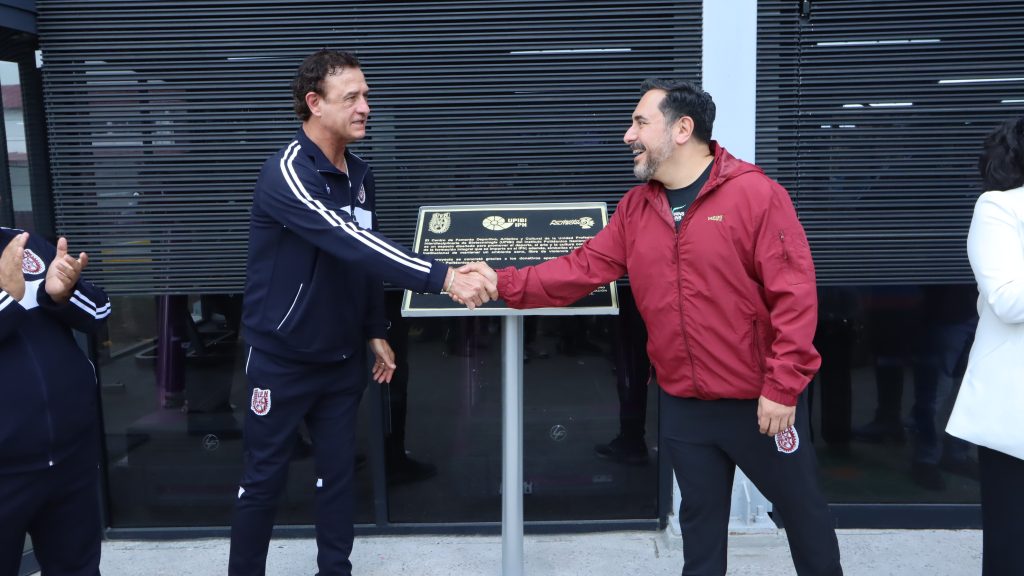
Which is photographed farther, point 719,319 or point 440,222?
point 440,222

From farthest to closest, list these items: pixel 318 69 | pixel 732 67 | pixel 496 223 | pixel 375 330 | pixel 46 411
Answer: pixel 732 67
pixel 375 330
pixel 496 223
pixel 318 69
pixel 46 411

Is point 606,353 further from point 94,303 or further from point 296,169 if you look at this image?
point 94,303

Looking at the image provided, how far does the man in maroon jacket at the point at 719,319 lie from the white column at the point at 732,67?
1.02m

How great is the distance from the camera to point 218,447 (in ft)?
A: 14.5

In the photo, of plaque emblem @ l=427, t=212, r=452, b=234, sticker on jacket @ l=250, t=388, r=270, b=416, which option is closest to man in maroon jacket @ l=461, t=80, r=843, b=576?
plaque emblem @ l=427, t=212, r=452, b=234

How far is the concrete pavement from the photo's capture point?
399 cm

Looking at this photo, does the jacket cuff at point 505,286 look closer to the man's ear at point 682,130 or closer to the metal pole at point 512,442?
the metal pole at point 512,442

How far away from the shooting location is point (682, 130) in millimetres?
2869

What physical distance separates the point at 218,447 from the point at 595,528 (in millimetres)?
2065

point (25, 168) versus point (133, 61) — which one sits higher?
point (133, 61)

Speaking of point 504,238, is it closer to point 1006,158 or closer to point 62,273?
Answer: point 62,273

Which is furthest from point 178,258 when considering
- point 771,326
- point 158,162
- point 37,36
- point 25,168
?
point 771,326

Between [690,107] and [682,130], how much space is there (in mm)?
83

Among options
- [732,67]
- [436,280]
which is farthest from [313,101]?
[732,67]
